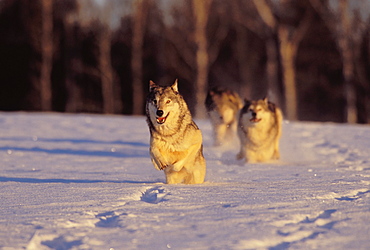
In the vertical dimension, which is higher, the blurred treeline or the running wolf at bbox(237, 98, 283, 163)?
the blurred treeline

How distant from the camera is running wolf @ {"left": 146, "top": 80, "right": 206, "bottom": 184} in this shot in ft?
20.9

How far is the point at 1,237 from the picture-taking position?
4.11 meters

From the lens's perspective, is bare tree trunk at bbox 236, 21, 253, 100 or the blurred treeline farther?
bare tree trunk at bbox 236, 21, 253, 100

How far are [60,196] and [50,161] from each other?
4.42m

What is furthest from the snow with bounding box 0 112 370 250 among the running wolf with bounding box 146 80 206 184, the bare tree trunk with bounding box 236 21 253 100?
the bare tree trunk with bounding box 236 21 253 100

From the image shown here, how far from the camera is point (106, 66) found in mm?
31641

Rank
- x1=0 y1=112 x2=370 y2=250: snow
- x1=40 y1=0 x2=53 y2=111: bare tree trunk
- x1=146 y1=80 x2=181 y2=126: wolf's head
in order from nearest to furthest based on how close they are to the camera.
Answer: x1=0 y1=112 x2=370 y2=250: snow → x1=146 y1=80 x2=181 y2=126: wolf's head → x1=40 y1=0 x2=53 y2=111: bare tree trunk

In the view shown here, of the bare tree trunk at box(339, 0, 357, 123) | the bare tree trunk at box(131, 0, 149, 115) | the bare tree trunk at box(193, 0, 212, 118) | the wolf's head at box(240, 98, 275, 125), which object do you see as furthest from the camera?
the bare tree trunk at box(131, 0, 149, 115)

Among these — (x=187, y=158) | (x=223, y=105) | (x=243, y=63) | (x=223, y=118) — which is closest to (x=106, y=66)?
(x=243, y=63)

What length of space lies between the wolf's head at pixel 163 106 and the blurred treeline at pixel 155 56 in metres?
21.2

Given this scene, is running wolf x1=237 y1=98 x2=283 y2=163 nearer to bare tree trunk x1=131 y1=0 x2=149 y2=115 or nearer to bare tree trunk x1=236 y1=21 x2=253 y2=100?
bare tree trunk x1=131 y1=0 x2=149 y2=115

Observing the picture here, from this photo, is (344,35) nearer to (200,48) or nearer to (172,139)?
(200,48)

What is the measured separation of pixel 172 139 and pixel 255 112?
3.90 meters

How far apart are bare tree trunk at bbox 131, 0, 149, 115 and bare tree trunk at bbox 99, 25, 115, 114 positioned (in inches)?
58.4
